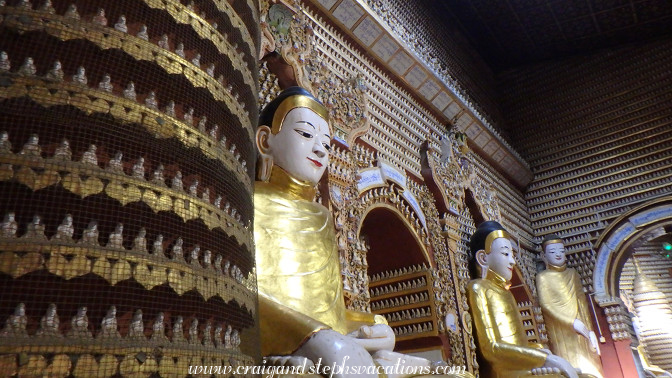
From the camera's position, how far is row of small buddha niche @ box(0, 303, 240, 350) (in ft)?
3.55

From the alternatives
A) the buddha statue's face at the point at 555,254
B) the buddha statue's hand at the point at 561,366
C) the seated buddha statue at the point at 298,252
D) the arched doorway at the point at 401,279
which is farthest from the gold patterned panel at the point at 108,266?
the buddha statue's face at the point at 555,254

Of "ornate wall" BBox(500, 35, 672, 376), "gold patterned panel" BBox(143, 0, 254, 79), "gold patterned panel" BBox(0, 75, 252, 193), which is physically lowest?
"gold patterned panel" BBox(0, 75, 252, 193)

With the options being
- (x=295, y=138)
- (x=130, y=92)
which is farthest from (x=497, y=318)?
(x=130, y=92)

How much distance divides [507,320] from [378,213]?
167cm

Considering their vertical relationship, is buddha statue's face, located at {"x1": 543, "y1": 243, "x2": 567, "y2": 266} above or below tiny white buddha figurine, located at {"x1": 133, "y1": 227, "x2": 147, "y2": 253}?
above

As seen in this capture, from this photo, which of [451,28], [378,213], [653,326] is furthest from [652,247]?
[378,213]

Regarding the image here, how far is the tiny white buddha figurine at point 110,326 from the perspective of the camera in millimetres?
1168

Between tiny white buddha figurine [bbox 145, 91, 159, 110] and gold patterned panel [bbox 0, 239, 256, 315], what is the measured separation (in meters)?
0.45

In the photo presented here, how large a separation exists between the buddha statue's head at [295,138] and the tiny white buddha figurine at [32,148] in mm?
1617

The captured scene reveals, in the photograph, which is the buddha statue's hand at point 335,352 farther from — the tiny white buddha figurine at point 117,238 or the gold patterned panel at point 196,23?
the gold patterned panel at point 196,23

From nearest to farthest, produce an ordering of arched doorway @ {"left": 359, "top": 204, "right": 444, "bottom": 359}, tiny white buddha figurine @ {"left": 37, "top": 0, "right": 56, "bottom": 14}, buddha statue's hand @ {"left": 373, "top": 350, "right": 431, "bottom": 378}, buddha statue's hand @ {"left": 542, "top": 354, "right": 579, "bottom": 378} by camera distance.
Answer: tiny white buddha figurine @ {"left": 37, "top": 0, "right": 56, "bottom": 14} → buddha statue's hand @ {"left": 373, "top": 350, "right": 431, "bottom": 378} → buddha statue's hand @ {"left": 542, "top": 354, "right": 579, "bottom": 378} → arched doorway @ {"left": 359, "top": 204, "right": 444, "bottom": 359}

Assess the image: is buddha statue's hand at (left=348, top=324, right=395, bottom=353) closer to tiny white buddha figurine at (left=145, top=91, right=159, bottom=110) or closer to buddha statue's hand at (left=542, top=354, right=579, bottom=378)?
tiny white buddha figurine at (left=145, top=91, right=159, bottom=110)

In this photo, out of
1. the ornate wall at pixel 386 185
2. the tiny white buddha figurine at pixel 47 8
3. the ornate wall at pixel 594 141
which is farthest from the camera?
Answer: the ornate wall at pixel 594 141

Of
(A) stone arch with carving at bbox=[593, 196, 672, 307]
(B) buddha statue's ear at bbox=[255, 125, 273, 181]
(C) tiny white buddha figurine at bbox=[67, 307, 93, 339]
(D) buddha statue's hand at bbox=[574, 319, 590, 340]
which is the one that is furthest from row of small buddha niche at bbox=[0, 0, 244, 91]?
(A) stone arch with carving at bbox=[593, 196, 672, 307]
